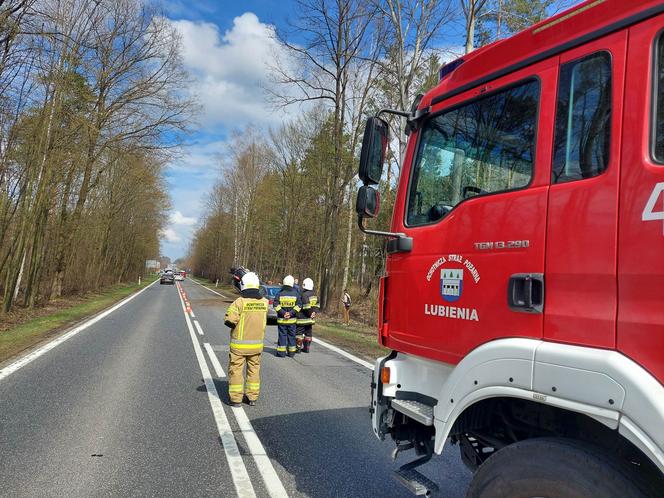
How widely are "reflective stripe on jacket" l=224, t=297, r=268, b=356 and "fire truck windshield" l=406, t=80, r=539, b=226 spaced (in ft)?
12.3

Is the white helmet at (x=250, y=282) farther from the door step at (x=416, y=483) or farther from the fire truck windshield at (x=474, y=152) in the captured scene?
the door step at (x=416, y=483)

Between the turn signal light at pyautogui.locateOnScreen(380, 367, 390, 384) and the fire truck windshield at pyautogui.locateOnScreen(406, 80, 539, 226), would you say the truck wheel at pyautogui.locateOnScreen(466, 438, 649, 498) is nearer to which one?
the turn signal light at pyautogui.locateOnScreen(380, 367, 390, 384)

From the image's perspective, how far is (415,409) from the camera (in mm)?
2971

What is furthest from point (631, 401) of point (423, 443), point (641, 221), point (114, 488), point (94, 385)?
point (94, 385)

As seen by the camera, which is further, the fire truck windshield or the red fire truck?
the fire truck windshield

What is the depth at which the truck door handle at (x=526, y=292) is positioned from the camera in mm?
2242

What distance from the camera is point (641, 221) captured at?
188 centimetres

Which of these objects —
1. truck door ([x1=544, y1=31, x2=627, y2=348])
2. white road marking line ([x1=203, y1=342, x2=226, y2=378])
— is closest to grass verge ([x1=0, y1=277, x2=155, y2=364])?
white road marking line ([x1=203, y1=342, x2=226, y2=378])

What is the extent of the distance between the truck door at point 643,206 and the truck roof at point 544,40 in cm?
10

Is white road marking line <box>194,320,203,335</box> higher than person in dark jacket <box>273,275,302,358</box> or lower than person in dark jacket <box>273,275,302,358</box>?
lower

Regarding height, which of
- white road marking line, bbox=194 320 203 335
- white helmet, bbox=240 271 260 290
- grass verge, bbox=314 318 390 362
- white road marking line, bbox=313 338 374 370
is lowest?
white road marking line, bbox=194 320 203 335

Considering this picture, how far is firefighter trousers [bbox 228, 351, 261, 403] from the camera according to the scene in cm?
614

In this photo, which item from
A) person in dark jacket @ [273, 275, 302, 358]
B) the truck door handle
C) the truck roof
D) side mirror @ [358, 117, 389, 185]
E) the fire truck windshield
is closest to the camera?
the truck roof

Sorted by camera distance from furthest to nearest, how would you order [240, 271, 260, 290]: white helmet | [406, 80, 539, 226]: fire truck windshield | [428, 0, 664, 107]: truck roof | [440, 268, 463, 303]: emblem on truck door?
[240, 271, 260, 290]: white helmet
[440, 268, 463, 303]: emblem on truck door
[406, 80, 539, 226]: fire truck windshield
[428, 0, 664, 107]: truck roof
